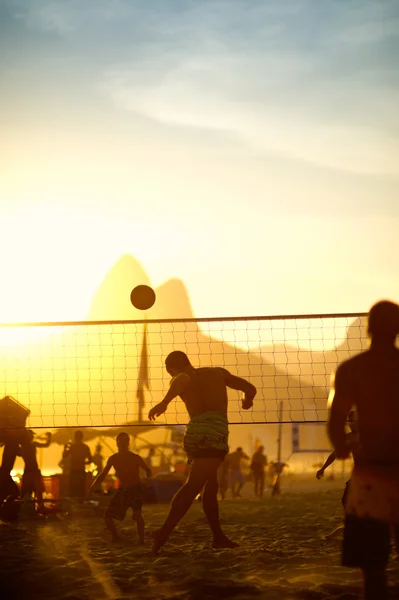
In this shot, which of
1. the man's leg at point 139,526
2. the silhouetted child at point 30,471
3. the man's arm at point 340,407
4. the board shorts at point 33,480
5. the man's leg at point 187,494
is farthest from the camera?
the board shorts at point 33,480

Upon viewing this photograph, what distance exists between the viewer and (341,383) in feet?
14.5

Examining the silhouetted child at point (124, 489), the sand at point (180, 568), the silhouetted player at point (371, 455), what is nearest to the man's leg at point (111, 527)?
the silhouetted child at point (124, 489)

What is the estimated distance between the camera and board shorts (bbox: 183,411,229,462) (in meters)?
7.32

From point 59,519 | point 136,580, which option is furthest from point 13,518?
point 136,580

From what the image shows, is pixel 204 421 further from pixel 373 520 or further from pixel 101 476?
pixel 373 520

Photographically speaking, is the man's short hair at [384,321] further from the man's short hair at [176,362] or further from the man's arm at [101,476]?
the man's arm at [101,476]

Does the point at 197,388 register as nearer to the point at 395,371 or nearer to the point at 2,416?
the point at 395,371

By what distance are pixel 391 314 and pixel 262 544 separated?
4.87m

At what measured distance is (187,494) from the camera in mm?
7117

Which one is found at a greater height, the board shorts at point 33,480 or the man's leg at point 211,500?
the man's leg at point 211,500

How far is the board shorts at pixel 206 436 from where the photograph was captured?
24.0 feet

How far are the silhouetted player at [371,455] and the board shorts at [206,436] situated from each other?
9.56 feet

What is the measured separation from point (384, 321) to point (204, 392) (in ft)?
10.3

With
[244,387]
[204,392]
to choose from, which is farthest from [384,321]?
[204,392]
